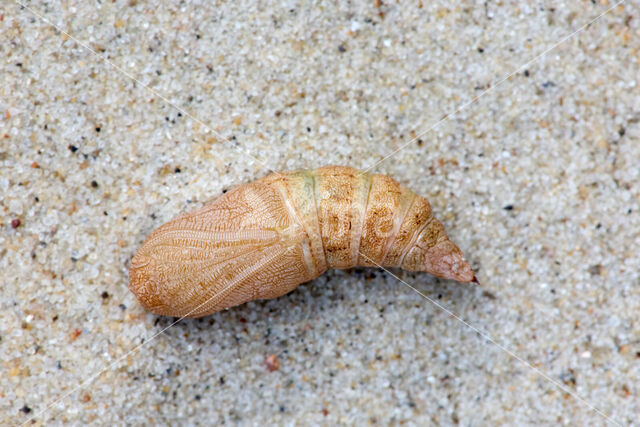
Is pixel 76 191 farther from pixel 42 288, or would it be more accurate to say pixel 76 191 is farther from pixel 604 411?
pixel 604 411

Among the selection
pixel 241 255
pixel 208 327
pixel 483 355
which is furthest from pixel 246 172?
pixel 483 355

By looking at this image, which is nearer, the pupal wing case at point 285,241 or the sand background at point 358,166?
the pupal wing case at point 285,241

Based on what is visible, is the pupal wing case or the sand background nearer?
the pupal wing case

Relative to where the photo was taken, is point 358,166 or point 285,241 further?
point 358,166
